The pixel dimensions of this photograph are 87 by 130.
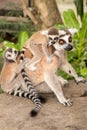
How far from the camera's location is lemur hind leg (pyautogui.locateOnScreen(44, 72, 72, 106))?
3.87m

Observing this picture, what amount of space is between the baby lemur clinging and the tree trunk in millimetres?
1953

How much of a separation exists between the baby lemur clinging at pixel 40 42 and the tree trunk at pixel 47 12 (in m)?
1.95

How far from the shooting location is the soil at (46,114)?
11.6 ft

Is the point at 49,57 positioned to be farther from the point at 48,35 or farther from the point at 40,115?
the point at 40,115

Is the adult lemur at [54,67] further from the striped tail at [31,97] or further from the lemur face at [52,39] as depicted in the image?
the striped tail at [31,97]

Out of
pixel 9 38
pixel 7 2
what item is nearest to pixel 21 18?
pixel 9 38

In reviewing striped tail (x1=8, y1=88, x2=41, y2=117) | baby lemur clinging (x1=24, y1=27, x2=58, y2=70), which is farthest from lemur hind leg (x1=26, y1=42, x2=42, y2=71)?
striped tail (x1=8, y1=88, x2=41, y2=117)

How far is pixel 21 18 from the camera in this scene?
8.39 m

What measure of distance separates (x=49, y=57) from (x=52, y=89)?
1.02 feet

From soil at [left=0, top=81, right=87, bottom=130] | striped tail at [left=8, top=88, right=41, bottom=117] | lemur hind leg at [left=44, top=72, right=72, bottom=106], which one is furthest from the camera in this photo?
lemur hind leg at [left=44, top=72, right=72, bottom=106]

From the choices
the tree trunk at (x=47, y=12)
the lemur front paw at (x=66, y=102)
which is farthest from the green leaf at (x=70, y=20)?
the lemur front paw at (x=66, y=102)

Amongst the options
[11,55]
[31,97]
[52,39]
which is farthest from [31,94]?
[52,39]

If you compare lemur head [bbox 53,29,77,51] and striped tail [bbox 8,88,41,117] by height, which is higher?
lemur head [bbox 53,29,77,51]

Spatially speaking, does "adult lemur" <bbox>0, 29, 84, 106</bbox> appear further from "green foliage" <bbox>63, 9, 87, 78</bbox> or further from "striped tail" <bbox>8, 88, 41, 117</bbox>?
"green foliage" <bbox>63, 9, 87, 78</bbox>
